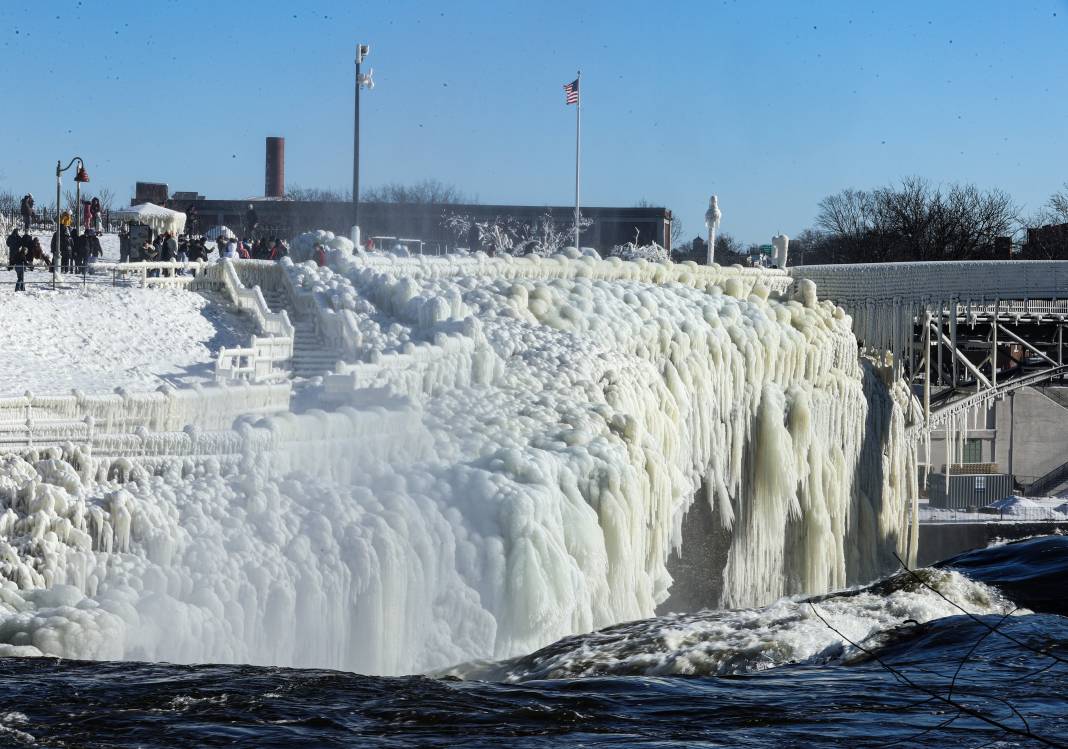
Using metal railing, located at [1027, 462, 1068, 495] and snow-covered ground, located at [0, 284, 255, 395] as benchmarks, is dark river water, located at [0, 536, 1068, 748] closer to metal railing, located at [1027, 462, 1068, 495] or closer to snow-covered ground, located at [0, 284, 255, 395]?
snow-covered ground, located at [0, 284, 255, 395]

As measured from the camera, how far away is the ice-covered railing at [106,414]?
11992 millimetres

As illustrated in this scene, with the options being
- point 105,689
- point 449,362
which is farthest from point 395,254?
point 105,689

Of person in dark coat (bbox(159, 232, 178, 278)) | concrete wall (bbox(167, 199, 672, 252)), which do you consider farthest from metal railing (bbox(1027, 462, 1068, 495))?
person in dark coat (bbox(159, 232, 178, 278))

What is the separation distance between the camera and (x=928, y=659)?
9.77 m

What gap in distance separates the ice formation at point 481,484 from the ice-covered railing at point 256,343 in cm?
78

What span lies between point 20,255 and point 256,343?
17.3ft

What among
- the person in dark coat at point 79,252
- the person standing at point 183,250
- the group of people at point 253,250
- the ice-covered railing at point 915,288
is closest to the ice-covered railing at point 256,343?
the group of people at point 253,250

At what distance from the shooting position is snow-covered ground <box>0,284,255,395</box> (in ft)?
53.0

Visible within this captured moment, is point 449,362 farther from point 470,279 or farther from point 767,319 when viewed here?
point 767,319

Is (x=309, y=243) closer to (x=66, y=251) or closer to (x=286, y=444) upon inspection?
(x=66, y=251)

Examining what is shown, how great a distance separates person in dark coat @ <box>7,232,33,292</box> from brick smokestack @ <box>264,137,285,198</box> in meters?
28.7

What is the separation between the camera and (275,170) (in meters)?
51.6

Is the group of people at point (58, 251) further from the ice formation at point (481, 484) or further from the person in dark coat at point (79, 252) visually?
the ice formation at point (481, 484)

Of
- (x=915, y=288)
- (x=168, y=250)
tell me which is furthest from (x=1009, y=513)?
(x=168, y=250)
